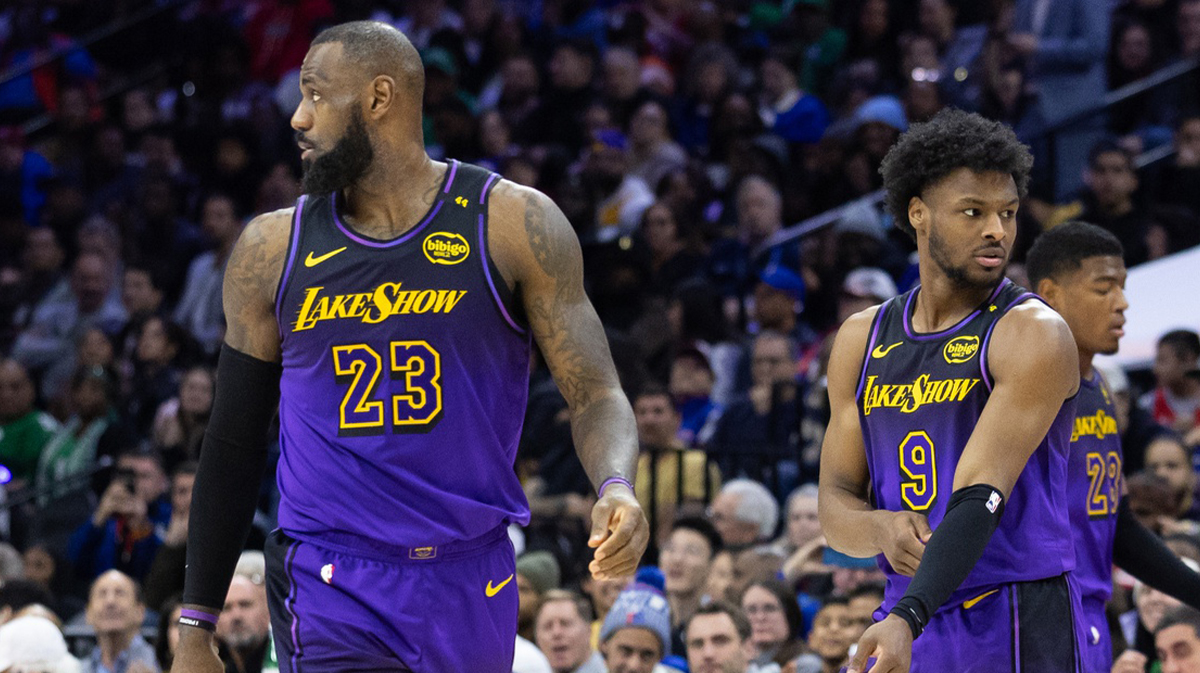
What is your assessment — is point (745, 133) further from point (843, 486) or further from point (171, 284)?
point (843, 486)

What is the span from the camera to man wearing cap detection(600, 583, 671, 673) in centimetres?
781

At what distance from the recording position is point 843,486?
4664mm

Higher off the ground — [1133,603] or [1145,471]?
[1145,471]

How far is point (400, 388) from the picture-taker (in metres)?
4.07

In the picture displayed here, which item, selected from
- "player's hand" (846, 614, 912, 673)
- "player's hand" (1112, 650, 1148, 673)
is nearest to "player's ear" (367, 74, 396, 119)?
"player's hand" (846, 614, 912, 673)

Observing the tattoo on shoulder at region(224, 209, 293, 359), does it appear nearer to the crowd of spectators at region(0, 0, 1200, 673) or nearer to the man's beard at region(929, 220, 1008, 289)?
the man's beard at region(929, 220, 1008, 289)

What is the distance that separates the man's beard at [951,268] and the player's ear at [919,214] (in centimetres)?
5

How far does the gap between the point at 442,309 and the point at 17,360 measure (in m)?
9.44

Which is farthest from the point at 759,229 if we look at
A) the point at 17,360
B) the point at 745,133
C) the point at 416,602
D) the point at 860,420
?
the point at 416,602

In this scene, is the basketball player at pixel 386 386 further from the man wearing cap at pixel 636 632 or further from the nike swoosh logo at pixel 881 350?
the man wearing cap at pixel 636 632

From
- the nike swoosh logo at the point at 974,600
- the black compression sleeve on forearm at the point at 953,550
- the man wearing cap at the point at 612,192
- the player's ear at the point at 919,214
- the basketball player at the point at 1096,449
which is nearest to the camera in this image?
the black compression sleeve on forearm at the point at 953,550

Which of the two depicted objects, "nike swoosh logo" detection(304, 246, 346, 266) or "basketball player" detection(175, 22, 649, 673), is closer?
"basketball player" detection(175, 22, 649, 673)

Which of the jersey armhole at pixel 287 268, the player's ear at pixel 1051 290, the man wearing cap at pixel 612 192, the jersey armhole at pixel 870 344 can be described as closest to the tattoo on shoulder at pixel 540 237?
the jersey armhole at pixel 287 268

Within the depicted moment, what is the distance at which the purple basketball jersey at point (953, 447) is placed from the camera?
172 inches
